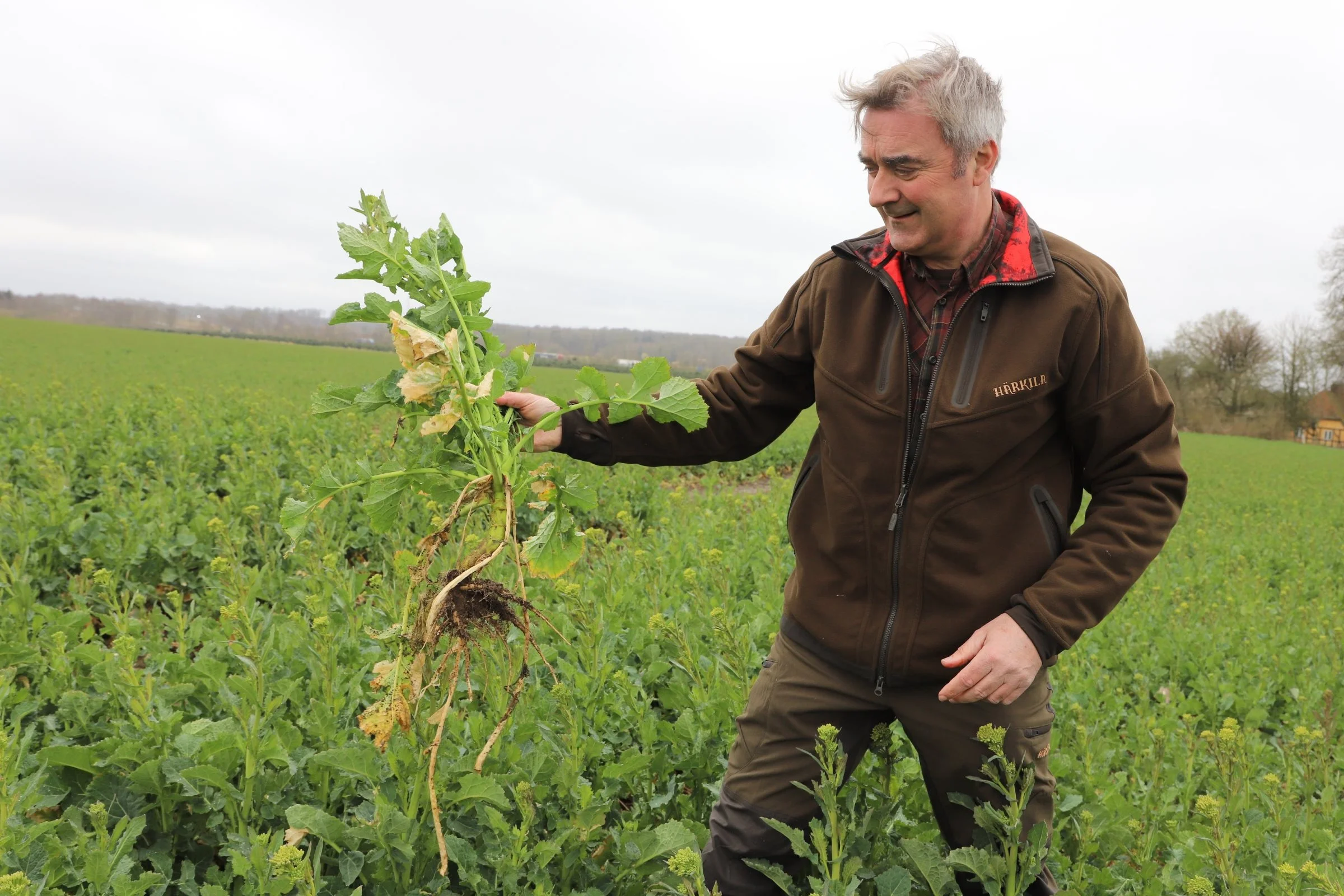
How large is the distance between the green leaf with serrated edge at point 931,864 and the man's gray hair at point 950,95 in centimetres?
169

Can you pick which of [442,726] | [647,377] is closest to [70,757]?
[442,726]

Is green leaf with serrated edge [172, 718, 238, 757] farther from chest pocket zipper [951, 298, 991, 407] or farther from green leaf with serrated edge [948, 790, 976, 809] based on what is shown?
chest pocket zipper [951, 298, 991, 407]

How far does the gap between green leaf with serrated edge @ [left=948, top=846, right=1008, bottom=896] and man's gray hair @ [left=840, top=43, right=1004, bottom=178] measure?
158 cm

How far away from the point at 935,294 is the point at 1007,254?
0.67ft

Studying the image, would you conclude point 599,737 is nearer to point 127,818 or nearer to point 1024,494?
point 127,818

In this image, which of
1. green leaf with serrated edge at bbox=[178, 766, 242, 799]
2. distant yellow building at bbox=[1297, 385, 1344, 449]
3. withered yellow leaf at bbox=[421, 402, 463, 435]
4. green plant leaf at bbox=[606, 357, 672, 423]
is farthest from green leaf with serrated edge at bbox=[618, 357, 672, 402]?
distant yellow building at bbox=[1297, 385, 1344, 449]

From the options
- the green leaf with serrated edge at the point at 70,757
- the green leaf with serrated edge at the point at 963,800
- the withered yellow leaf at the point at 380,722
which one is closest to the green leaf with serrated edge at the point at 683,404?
the withered yellow leaf at the point at 380,722

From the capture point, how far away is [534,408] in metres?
2.29

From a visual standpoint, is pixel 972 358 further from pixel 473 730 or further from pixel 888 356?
pixel 473 730

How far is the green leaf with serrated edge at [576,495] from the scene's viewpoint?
201 centimetres

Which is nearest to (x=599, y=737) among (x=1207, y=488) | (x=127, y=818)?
(x=127, y=818)

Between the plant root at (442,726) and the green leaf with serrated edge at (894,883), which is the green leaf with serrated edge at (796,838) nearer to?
the green leaf with serrated edge at (894,883)

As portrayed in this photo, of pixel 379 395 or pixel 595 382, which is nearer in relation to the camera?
pixel 379 395

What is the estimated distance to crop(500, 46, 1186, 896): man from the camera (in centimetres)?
205
